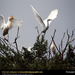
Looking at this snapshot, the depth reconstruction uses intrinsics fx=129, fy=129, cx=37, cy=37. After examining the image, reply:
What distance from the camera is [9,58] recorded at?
89 cm

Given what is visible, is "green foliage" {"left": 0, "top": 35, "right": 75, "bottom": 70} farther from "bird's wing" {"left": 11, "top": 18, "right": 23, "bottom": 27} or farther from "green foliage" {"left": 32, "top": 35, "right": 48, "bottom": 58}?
"bird's wing" {"left": 11, "top": 18, "right": 23, "bottom": 27}

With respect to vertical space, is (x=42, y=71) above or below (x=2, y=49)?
below

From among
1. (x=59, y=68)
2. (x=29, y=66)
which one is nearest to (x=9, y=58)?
(x=29, y=66)

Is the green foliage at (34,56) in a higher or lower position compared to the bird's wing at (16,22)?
lower

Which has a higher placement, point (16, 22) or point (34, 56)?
point (16, 22)

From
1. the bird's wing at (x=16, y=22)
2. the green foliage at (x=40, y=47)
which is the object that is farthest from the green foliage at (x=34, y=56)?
the bird's wing at (x=16, y=22)

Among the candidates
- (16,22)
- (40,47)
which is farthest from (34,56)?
(16,22)

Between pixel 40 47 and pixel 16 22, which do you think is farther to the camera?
pixel 16 22

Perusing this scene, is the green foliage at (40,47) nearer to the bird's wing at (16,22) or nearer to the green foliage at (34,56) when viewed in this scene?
the green foliage at (34,56)

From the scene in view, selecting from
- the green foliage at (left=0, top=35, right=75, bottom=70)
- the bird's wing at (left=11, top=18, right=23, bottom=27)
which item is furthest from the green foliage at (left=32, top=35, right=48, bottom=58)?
the bird's wing at (left=11, top=18, right=23, bottom=27)

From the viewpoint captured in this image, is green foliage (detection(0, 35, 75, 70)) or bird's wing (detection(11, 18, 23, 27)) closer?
green foliage (detection(0, 35, 75, 70))

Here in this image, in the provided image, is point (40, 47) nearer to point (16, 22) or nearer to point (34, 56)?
point (34, 56)

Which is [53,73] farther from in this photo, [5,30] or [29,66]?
[5,30]

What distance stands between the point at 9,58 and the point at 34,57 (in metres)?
0.17
